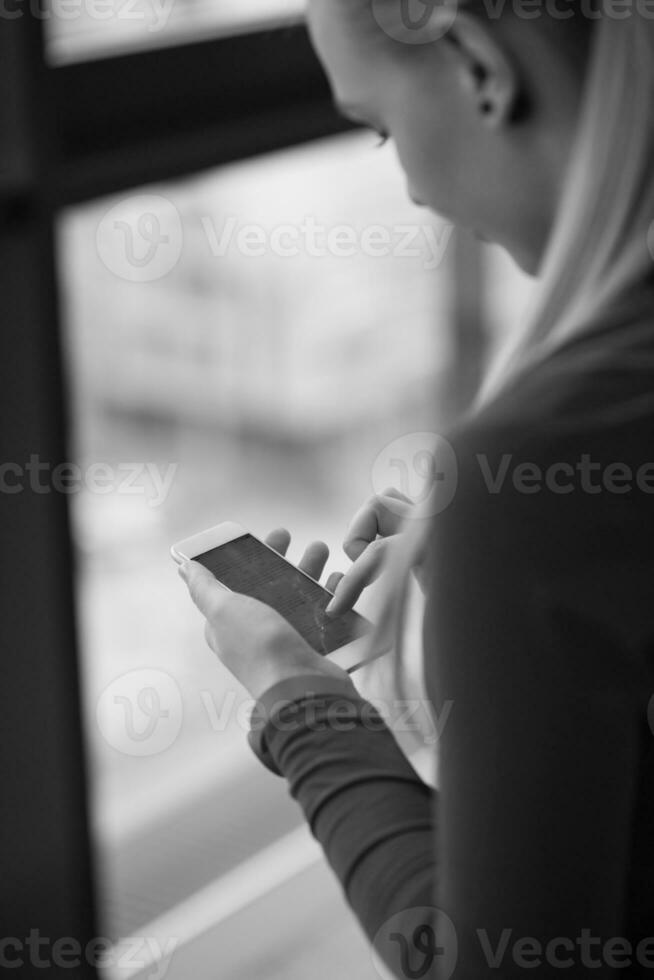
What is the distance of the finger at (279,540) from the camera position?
80 centimetres

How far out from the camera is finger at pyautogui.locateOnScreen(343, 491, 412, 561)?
2.54 feet

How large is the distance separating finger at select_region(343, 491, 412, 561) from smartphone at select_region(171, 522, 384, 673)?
0.03 m

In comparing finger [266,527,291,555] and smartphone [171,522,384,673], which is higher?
finger [266,527,291,555]

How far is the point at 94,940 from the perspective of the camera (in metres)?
1.39

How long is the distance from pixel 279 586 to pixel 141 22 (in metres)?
0.80

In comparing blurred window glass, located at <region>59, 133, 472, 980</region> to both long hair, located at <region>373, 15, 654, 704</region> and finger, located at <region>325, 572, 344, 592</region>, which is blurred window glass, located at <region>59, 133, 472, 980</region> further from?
long hair, located at <region>373, 15, 654, 704</region>

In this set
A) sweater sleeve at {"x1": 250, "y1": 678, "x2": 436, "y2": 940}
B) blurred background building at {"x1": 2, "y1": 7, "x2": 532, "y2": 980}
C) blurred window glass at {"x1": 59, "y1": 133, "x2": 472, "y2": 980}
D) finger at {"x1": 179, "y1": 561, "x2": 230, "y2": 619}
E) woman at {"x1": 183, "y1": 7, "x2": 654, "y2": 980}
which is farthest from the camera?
blurred window glass at {"x1": 59, "y1": 133, "x2": 472, "y2": 980}

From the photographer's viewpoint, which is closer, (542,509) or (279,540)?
(542,509)

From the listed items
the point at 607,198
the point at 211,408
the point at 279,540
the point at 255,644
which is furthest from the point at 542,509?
the point at 211,408

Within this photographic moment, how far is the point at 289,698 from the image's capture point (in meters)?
0.64

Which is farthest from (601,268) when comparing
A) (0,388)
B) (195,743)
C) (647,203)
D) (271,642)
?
(195,743)

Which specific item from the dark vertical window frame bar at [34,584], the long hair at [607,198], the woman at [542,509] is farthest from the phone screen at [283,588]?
the dark vertical window frame bar at [34,584]

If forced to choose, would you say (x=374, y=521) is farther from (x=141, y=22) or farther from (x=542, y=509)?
(x=141, y=22)

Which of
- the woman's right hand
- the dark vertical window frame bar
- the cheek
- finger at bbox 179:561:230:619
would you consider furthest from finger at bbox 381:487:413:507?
the dark vertical window frame bar
